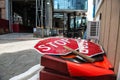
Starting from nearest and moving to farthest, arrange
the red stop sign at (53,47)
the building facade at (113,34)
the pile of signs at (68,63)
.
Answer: the pile of signs at (68,63), the red stop sign at (53,47), the building facade at (113,34)

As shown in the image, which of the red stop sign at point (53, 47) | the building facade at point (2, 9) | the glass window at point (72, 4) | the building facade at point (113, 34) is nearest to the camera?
the red stop sign at point (53, 47)

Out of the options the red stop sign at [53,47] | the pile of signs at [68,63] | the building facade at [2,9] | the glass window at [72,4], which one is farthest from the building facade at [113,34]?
the glass window at [72,4]

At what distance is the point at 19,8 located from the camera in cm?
3055

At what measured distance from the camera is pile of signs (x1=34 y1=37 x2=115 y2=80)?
1624 mm

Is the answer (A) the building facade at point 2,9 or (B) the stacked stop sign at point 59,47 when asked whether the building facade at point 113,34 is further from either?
(A) the building facade at point 2,9

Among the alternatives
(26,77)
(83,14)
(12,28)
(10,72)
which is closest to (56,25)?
(83,14)

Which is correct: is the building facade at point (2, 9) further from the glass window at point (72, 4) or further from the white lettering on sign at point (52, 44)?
the white lettering on sign at point (52, 44)

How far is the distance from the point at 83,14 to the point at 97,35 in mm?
25797

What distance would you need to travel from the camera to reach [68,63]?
162 cm

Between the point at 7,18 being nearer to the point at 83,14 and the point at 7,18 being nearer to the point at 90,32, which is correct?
the point at 83,14

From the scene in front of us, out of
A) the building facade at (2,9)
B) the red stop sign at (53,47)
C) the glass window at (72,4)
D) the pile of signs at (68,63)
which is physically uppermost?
the glass window at (72,4)

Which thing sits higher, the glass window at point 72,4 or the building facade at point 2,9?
the glass window at point 72,4

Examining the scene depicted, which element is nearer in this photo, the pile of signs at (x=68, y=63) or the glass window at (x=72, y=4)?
the pile of signs at (x=68, y=63)

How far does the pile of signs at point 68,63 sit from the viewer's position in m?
1.62
